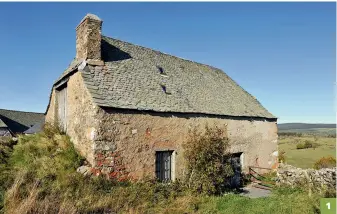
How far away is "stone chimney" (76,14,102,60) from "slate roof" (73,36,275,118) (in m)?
0.58

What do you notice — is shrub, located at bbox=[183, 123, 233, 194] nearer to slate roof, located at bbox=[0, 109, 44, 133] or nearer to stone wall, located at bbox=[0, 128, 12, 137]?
stone wall, located at bbox=[0, 128, 12, 137]

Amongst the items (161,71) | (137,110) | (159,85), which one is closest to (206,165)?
(137,110)

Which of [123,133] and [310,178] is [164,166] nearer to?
[123,133]

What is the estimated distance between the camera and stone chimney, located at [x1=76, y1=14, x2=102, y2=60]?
12.0 metres

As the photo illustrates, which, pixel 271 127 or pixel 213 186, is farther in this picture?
pixel 271 127

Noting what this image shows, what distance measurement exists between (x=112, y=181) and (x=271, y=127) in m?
11.9

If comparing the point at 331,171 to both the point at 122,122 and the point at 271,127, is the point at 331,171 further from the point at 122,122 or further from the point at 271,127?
the point at 122,122

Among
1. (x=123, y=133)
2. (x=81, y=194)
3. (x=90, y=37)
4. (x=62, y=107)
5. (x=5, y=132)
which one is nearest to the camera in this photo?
(x=81, y=194)

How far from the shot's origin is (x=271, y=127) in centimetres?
1802

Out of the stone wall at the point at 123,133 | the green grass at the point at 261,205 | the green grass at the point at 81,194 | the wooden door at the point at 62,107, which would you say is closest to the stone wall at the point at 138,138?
the stone wall at the point at 123,133

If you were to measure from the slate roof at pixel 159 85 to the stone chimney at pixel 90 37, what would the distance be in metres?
0.58

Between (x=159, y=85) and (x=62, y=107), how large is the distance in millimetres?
5368

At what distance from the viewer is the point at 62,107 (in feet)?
48.3

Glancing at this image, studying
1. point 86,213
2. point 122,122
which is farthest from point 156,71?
point 86,213
